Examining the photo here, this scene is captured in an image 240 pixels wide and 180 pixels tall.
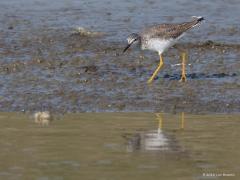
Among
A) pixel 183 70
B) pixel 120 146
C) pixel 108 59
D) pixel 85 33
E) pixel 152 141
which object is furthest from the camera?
pixel 85 33

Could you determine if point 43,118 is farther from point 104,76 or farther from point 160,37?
point 160,37

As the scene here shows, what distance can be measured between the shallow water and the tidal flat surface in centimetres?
64

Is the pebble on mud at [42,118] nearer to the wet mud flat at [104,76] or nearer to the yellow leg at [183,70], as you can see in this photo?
the wet mud flat at [104,76]

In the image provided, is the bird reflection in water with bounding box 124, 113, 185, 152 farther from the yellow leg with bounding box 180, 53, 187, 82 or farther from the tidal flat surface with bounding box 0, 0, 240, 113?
the yellow leg with bounding box 180, 53, 187, 82

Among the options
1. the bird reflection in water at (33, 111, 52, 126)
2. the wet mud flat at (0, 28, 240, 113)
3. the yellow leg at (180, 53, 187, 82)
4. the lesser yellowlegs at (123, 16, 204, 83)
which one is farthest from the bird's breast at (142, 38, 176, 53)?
the bird reflection in water at (33, 111, 52, 126)

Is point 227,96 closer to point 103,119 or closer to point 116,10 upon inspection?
point 103,119

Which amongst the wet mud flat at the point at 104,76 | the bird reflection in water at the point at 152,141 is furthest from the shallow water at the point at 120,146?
the wet mud flat at the point at 104,76

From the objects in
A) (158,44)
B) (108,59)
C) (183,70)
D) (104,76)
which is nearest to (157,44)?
(158,44)

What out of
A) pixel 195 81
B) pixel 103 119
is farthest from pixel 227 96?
pixel 103 119

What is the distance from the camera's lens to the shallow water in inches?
352

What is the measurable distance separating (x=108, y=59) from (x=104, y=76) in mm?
1047

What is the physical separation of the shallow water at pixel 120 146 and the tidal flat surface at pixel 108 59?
0.64 meters

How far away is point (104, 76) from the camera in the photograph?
13.4 metres

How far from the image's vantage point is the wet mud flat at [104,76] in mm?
12055
